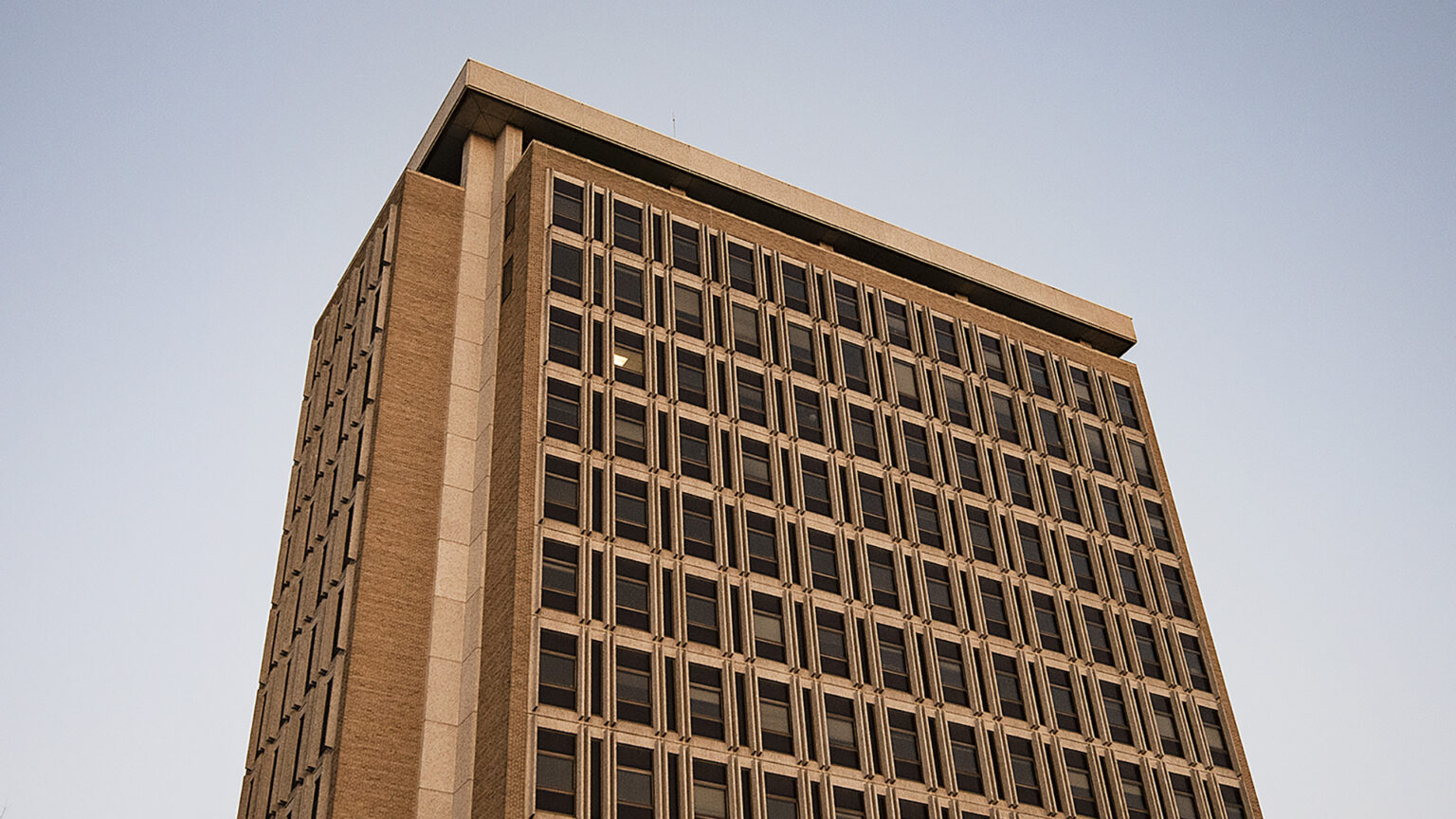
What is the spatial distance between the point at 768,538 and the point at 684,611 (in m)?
6.32

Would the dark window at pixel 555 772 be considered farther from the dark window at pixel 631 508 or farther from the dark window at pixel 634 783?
the dark window at pixel 631 508

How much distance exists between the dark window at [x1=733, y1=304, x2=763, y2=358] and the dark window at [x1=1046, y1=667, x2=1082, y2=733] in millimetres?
18826

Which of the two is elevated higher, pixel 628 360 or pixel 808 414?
pixel 808 414

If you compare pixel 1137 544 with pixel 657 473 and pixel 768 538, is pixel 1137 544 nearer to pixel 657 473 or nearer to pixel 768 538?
pixel 768 538

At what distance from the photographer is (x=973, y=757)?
60000 mm

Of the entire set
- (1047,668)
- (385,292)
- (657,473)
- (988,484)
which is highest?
(385,292)

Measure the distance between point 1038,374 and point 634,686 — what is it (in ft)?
115

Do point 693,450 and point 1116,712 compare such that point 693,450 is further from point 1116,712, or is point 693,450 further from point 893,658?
point 1116,712

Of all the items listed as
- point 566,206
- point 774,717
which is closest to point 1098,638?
point 774,717

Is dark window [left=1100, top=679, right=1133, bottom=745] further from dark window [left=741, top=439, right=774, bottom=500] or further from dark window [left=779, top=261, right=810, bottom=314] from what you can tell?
dark window [left=779, top=261, right=810, bottom=314]

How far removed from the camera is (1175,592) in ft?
244

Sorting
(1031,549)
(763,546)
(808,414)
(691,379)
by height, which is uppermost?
(808,414)

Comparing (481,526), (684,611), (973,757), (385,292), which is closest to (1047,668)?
(973,757)

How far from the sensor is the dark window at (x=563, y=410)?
58.2 meters
